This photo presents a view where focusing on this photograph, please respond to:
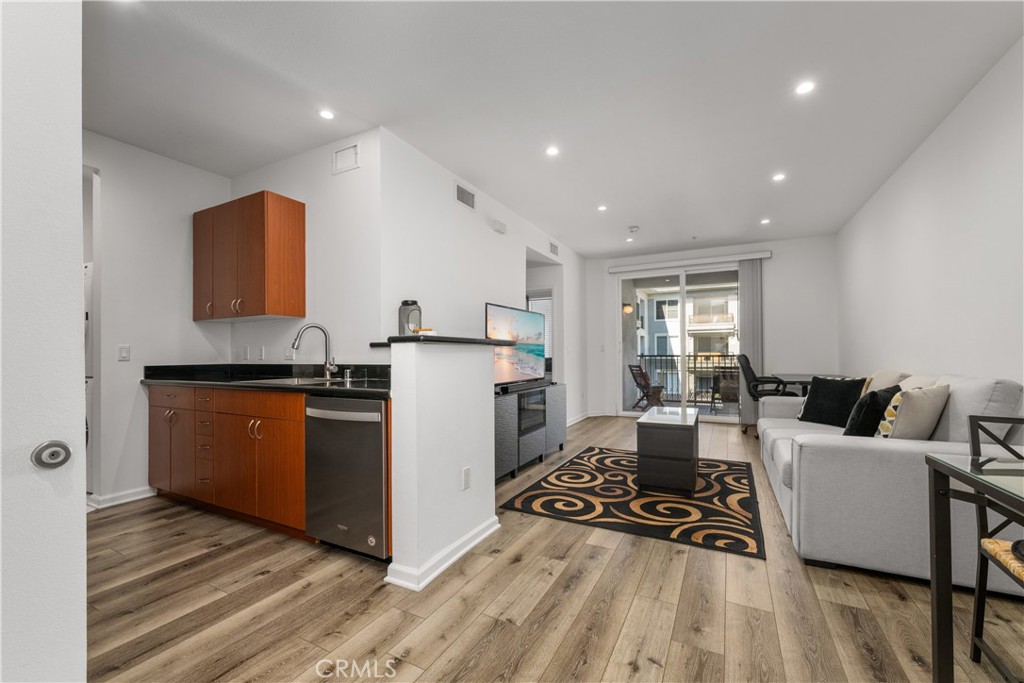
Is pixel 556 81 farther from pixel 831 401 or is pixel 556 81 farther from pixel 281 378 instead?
pixel 831 401

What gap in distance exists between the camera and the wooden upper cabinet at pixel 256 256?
2.98 metres

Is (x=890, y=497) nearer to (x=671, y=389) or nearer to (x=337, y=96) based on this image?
(x=337, y=96)

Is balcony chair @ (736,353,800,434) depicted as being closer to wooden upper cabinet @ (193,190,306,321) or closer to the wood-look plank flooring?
the wood-look plank flooring

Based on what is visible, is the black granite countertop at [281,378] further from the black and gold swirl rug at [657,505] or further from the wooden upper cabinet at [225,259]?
the black and gold swirl rug at [657,505]

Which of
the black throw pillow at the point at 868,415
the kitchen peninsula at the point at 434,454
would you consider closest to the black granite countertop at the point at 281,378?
the kitchen peninsula at the point at 434,454

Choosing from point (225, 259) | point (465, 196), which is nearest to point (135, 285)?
point (225, 259)

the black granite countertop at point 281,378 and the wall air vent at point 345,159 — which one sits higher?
the wall air vent at point 345,159

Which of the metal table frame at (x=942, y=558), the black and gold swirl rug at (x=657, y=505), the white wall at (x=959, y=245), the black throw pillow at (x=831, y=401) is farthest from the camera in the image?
the black throw pillow at (x=831, y=401)

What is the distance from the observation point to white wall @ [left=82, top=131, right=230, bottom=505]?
302cm

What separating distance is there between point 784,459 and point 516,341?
7.83ft

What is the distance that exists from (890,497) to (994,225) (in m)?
1.59

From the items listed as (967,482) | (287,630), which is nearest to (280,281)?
(287,630)

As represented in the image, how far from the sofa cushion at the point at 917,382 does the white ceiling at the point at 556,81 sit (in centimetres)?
169

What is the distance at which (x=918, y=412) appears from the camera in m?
2.19
